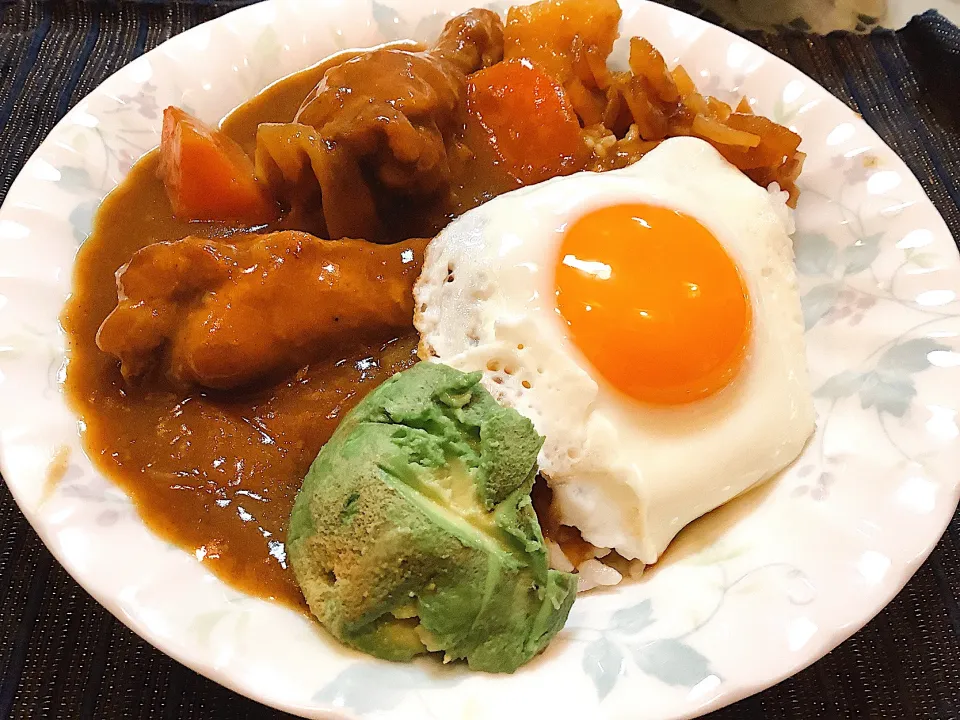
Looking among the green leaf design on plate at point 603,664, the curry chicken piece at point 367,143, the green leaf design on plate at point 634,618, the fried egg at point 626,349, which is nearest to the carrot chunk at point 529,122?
the curry chicken piece at point 367,143

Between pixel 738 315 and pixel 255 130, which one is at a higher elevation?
pixel 255 130

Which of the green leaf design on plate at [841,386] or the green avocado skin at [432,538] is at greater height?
the green avocado skin at [432,538]

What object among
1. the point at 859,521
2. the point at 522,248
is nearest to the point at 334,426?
the point at 522,248

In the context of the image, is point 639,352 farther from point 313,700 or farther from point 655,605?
point 313,700

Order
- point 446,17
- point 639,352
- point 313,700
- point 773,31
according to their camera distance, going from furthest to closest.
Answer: point 773,31
point 446,17
point 639,352
point 313,700

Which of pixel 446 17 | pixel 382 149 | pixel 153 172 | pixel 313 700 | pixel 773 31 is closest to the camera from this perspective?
pixel 313 700

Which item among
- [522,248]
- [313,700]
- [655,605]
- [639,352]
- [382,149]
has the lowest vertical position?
[655,605]

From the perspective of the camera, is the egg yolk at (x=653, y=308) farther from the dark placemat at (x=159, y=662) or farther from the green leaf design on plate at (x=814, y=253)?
the dark placemat at (x=159, y=662)
